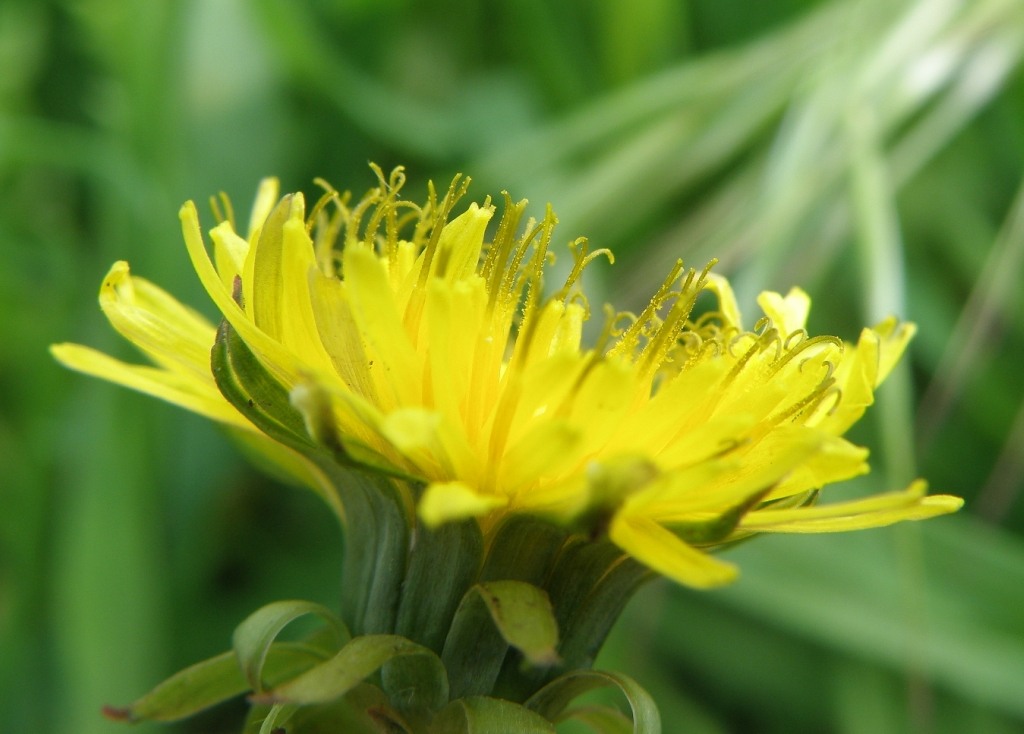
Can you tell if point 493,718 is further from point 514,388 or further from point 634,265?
point 634,265

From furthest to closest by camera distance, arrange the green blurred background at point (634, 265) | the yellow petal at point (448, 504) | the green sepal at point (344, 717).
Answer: the green blurred background at point (634, 265) → the green sepal at point (344, 717) → the yellow petal at point (448, 504)

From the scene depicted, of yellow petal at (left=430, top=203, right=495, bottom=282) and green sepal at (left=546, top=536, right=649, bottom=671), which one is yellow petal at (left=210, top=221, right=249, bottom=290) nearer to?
yellow petal at (left=430, top=203, right=495, bottom=282)

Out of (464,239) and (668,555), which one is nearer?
(668,555)

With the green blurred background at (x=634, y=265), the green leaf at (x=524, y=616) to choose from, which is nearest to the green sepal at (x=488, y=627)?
the green leaf at (x=524, y=616)

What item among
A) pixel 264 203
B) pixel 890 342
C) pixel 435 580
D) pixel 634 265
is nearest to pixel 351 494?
pixel 435 580

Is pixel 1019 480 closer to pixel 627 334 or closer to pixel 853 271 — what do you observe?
pixel 853 271

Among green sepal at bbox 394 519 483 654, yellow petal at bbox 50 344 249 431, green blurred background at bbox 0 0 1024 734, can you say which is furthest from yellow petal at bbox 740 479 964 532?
green blurred background at bbox 0 0 1024 734

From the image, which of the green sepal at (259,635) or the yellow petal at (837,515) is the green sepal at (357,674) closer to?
the green sepal at (259,635)
